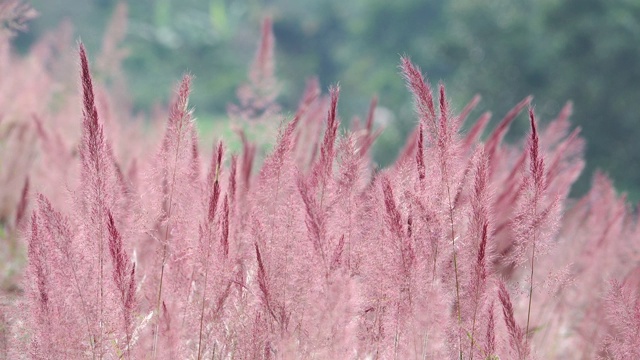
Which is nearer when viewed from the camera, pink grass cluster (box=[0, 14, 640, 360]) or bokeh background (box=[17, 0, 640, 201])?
pink grass cluster (box=[0, 14, 640, 360])

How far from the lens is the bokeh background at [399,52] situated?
1214cm

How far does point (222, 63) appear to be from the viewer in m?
20.5

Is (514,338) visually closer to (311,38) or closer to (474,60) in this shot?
(474,60)

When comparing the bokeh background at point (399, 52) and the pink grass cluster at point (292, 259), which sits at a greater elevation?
the bokeh background at point (399, 52)

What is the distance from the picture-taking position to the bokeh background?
12.1 m

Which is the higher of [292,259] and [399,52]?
[399,52]

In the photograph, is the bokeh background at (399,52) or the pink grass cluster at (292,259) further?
the bokeh background at (399,52)

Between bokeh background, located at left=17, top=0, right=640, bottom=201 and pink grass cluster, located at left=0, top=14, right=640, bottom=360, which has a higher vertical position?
bokeh background, located at left=17, top=0, right=640, bottom=201

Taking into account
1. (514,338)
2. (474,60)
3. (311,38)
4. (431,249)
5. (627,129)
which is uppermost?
(311,38)

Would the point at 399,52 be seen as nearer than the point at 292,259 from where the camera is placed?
No

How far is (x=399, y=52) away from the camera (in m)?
14.9

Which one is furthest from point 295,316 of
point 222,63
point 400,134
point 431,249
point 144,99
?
point 222,63

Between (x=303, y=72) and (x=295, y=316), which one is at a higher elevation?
(x=303, y=72)

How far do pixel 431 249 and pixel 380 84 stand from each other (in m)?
17.6
